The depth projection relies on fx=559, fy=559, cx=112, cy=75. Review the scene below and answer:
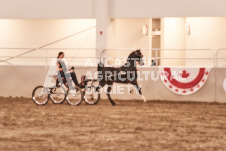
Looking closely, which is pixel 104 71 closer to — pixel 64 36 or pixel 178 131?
pixel 178 131

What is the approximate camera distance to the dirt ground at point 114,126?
1068 cm

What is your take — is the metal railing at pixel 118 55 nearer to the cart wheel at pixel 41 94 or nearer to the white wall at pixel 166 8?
the white wall at pixel 166 8

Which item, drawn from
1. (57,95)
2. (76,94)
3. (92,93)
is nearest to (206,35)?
(92,93)

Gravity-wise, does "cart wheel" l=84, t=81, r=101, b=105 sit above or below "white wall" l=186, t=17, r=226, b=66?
below

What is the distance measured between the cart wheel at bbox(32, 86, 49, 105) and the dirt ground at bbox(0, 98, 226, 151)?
21 cm

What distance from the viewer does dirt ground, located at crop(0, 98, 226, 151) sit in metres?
10.7

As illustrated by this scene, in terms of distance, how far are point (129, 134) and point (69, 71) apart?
211 inches

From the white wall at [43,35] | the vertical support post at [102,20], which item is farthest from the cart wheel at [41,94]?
the white wall at [43,35]

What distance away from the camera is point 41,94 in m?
17.2

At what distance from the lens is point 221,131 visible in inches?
486

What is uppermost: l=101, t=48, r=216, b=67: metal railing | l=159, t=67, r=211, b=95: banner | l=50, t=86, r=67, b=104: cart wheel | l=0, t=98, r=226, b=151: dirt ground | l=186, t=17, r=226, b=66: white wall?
l=186, t=17, r=226, b=66: white wall

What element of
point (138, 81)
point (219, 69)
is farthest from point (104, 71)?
point (219, 69)

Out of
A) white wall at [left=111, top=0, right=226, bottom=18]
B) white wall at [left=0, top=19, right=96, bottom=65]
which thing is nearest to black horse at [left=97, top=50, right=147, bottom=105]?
white wall at [left=111, top=0, right=226, bottom=18]

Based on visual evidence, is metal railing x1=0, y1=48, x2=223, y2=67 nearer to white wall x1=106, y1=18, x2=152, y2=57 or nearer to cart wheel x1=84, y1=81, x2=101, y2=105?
white wall x1=106, y1=18, x2=152, y2=57
